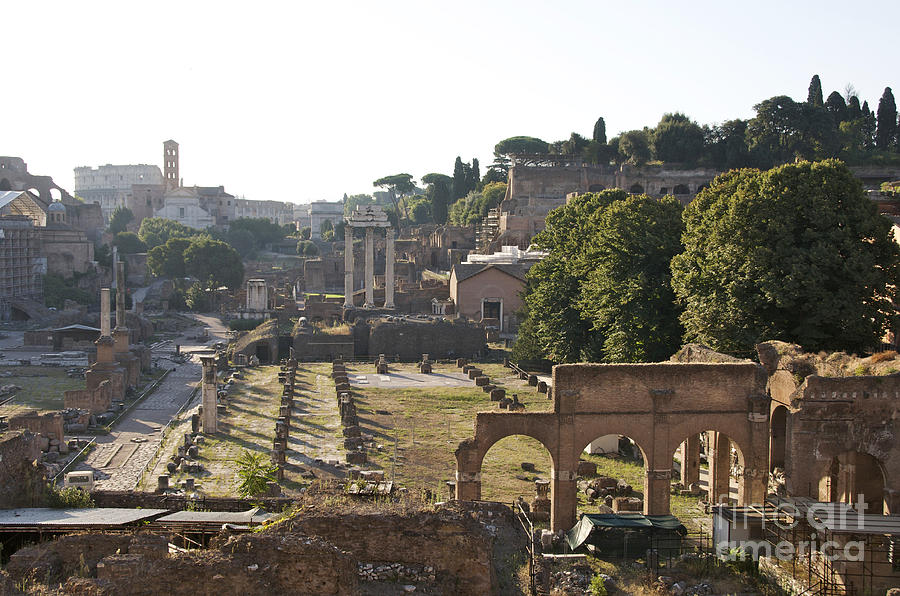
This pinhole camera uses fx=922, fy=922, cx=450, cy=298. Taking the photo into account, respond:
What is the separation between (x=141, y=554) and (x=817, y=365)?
1518cm

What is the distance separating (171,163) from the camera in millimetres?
147750

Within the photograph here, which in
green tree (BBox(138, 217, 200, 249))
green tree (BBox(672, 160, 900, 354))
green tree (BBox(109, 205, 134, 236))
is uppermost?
green tree (BBox(109, 205, 134, 236))

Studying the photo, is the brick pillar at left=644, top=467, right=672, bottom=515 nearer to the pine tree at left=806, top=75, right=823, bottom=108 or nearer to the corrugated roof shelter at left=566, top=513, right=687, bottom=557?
the corrugated roof shelter at left=566, top=513, right=687, bottom=557

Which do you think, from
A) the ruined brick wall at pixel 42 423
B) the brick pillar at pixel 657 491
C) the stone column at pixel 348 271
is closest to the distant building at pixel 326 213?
the stone column at pixel 348 271

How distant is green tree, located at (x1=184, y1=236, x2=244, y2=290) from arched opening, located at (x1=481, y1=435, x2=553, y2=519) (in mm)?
57284

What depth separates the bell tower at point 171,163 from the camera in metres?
147

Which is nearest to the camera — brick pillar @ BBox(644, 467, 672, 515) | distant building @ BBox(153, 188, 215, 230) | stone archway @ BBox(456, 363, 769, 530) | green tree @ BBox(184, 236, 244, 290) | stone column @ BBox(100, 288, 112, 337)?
stone archway @ BBox(456, 363, 769, 530)

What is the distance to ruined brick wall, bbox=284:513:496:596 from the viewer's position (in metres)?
14.5

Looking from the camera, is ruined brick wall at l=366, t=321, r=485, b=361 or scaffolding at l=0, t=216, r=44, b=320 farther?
scaffolding at l=0, t=216, r=44, b=320

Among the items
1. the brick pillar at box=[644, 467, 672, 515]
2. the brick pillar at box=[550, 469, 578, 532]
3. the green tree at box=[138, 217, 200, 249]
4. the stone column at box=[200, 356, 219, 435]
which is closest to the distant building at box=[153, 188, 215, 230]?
the green tree at box=[138, 217, 200, 249]

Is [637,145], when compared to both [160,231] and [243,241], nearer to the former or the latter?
[243,241]

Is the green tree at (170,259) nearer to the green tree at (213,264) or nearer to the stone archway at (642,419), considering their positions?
the green tree at (213,264)

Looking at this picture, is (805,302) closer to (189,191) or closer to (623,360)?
(623,360)

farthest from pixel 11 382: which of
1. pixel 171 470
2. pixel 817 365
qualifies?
pixel 817 365
